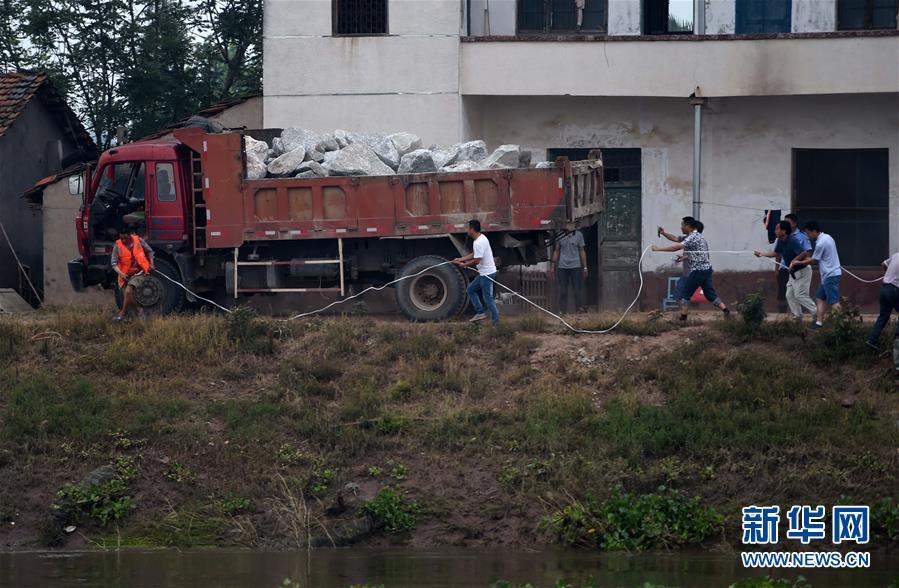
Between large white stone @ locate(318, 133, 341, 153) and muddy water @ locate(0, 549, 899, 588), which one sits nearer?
muddy water @ locate(0, 549, 899, 588)

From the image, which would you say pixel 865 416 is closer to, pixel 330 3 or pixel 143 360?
pixel 143 360

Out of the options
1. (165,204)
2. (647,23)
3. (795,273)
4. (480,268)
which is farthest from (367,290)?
(647,23)

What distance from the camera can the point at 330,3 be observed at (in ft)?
72.9

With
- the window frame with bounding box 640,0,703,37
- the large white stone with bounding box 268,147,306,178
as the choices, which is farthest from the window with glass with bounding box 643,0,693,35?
the large white stone with bounding box 268,147,306,178

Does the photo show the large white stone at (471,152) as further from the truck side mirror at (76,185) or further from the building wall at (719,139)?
the truck side mirror at (76,185)

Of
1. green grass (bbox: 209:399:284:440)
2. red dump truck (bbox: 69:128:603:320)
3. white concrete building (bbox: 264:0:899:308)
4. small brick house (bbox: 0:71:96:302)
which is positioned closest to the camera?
green grass (bbox: 209:399:284:440)

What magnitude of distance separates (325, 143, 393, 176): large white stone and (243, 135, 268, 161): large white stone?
937 millimetres

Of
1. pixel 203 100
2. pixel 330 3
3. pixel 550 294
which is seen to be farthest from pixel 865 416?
pixel 203 100

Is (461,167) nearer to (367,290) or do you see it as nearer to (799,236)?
(367,290)

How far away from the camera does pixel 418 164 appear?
17.7 m

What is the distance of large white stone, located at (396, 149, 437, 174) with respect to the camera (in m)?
17.7

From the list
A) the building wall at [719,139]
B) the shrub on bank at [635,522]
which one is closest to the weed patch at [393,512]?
the shrub on bank at [635,522]

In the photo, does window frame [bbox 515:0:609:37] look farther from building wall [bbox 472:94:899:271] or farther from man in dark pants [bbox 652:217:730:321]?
man in dark pants [bbox 652:217:730:321]

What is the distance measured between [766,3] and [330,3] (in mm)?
7405
